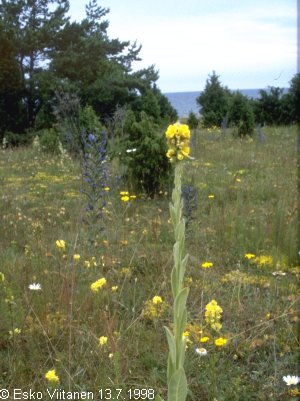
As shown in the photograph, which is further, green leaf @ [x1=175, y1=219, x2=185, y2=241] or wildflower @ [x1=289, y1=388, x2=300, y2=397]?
wildflower @ [x1=289, y1=388, x2=300, y2=397]

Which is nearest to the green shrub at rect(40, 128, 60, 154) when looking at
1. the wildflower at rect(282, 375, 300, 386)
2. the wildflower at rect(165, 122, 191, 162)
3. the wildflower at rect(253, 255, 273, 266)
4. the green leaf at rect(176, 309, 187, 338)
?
the wildflower at rect(253, 255, 273, 266)

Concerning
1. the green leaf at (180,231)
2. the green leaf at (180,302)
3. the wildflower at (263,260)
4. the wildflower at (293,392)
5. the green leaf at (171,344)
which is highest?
the green leaf at (180,231)

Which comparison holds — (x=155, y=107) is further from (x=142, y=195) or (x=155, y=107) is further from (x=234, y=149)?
(x=142, y=195)

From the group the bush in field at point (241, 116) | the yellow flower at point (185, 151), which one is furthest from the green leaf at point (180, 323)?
the bush in field at point (241, 116)

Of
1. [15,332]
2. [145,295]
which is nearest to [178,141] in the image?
[15,332]

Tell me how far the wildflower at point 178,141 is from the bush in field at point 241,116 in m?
12.5

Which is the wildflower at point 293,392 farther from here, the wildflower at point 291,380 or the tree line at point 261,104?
the tree line at point 261,104

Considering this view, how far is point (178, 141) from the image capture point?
102 centimetres

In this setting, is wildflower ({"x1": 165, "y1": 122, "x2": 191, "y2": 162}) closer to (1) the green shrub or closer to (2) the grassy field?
(2) the grassy field

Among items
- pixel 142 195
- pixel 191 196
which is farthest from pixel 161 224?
pixel 142 195

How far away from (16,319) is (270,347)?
4.55 feet

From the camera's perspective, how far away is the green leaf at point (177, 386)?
3.16 feet

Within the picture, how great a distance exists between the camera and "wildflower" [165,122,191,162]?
1010 mm

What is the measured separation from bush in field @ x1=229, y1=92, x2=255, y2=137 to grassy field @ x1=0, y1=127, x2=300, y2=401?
23.5ft
